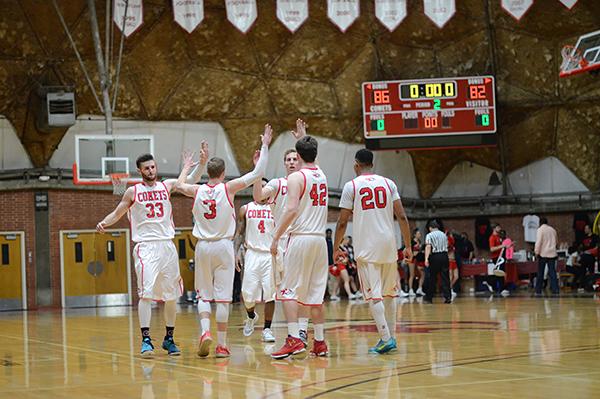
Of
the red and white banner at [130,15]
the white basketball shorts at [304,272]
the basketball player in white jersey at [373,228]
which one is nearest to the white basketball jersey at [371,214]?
the basketball player in white jersey at [373,228]

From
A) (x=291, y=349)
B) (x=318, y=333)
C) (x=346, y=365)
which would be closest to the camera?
(x=346, y=365)

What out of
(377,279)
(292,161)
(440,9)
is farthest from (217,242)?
(440,9)

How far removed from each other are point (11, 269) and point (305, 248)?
19.7 metres

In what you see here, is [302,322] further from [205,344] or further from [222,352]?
[205,344]

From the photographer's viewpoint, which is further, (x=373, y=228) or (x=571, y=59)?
(x=571, y=59)

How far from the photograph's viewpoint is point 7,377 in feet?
28.9

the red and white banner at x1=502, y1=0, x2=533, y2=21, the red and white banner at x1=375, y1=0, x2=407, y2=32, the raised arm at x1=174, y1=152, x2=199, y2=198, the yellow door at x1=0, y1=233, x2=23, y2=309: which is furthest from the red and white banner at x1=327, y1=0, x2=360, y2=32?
the raised arm at x1=174, y1=152, x2=199, y2=198

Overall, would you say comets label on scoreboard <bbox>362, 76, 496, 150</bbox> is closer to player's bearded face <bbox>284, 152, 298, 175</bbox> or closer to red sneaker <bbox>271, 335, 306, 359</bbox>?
player's bearded face <bbox>284, 152, 298, 175</bbox>

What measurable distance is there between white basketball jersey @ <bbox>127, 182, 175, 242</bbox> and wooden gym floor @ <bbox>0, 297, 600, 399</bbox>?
1.33m

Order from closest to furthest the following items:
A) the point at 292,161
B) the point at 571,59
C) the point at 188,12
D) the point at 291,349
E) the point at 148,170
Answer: the point at 291,349, the point at 148,170, the point at 292,161, the point at 188,12, the point at 571,59

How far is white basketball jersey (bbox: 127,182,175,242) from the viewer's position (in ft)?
35.1

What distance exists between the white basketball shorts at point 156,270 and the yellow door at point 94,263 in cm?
1825

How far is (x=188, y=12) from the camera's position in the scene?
87.8 ft

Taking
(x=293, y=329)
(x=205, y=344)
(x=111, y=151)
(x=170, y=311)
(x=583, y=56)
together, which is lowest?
(x=205, y=344)
